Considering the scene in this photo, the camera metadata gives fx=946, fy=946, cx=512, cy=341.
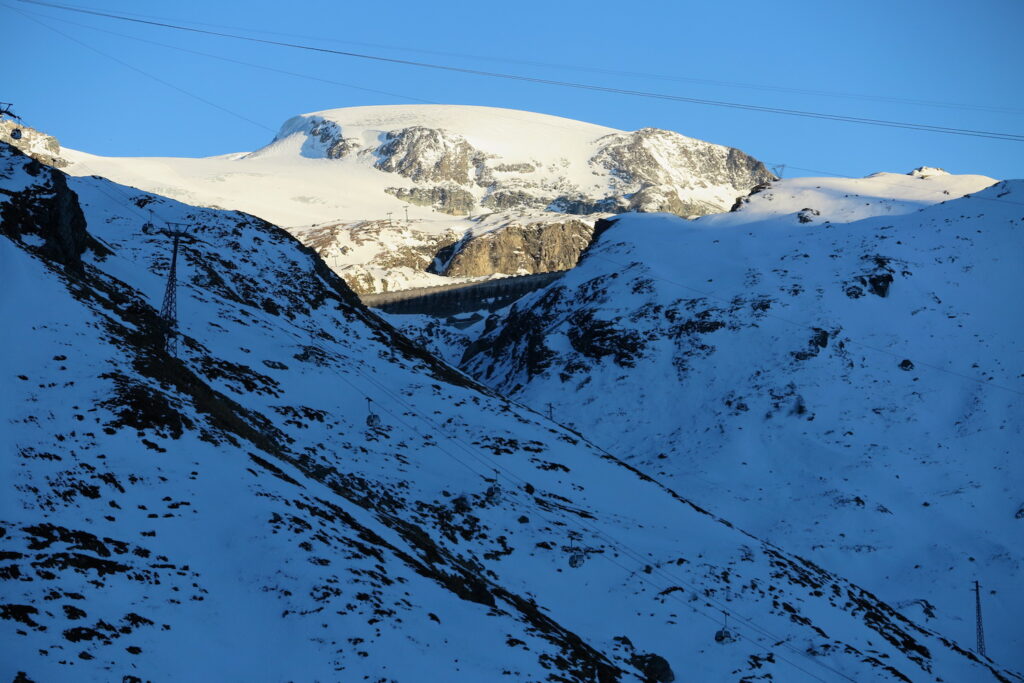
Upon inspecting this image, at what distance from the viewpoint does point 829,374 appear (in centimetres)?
7250

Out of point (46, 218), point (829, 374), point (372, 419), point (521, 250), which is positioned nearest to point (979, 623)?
point (829, 374)

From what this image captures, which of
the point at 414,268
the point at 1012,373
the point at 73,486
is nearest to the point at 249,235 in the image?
the point at 73,486

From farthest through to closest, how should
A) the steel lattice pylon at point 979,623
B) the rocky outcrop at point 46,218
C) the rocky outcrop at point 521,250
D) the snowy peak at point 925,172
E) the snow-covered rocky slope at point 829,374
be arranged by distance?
the rocky outcrop at point 521,250, the snowy peak at point 925,172, the snow-covered rocky slope at point 829,374, the steel lattice pylon at point 979,623, the rocky outcrop at point 46,218

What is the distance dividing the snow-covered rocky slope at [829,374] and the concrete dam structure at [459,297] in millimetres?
42404

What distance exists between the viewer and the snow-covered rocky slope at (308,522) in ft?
72.0

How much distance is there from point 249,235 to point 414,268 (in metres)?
118

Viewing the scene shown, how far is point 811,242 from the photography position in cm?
9181

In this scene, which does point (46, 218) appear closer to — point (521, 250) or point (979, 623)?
point (979, 623)

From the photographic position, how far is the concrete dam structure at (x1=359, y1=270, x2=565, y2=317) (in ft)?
482

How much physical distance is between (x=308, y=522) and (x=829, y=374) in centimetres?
5412

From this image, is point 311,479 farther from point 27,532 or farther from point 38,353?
point 27,532

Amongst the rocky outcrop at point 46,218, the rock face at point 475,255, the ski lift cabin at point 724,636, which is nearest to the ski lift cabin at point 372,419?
the rocky outcrop at point 46,218

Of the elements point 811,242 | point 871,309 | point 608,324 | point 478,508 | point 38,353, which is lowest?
point 478,508

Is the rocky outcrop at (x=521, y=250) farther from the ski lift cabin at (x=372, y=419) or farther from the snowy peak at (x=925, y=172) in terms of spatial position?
the ski lift cabin at (x=372, y=419)
